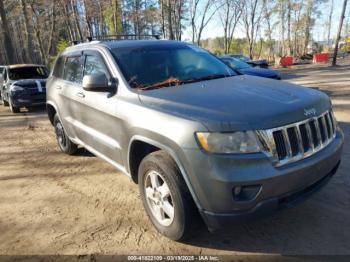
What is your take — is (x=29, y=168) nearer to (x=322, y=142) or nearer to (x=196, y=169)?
(x=196, y=169)

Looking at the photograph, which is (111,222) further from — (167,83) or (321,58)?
(321,58)

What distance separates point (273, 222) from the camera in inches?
135

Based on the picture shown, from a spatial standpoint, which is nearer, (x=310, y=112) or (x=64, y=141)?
(x=310, y=112)

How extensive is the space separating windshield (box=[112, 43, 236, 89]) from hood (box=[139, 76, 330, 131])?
0.28 meters

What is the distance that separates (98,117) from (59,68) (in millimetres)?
2074

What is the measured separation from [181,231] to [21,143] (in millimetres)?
5535

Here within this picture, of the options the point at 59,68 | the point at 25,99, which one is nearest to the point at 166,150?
the point at 59,68

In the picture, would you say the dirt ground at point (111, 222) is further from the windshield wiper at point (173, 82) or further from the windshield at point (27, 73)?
the windshield at point (27, 73)

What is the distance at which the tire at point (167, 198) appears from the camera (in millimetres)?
2887

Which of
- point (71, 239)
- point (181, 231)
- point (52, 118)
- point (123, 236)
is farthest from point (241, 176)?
point (52, 118)

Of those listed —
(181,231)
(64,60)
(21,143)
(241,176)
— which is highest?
(64,60)

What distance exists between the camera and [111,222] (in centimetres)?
368

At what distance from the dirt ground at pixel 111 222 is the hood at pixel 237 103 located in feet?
3.55

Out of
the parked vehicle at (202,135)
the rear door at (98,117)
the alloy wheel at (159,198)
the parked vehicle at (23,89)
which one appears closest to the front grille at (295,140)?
the parked vehicle at (202,135)
